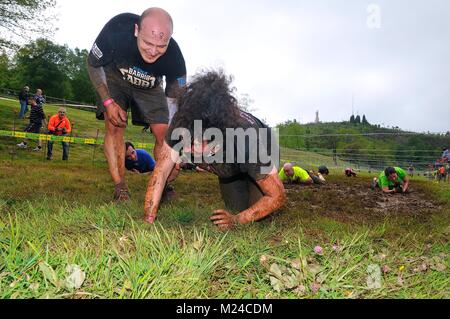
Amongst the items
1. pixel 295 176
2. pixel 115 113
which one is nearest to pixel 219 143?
pixel 115 113

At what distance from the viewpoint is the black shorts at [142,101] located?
4.31 metres

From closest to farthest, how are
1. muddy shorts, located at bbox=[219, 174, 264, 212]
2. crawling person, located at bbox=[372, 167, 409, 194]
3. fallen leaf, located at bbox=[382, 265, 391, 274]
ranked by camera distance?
1. fallen leaf, located at bbox=[382, 265, 391, 274]
2. muddy shorts, located at bbox=[219, 174, 264, 212]
3. crawling person, located at bbox=[372, 167, 409, 194]

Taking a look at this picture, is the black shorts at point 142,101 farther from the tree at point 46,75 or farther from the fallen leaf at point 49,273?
the tree at point 46,75

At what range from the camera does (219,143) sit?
268cm

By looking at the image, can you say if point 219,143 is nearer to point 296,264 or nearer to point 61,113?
point 296,264

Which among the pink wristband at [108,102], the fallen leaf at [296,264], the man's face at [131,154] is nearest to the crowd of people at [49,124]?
the man's face at [131,154]

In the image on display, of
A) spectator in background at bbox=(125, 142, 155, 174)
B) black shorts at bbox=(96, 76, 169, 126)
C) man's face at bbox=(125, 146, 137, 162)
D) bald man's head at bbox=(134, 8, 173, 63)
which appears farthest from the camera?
spectator in background at bbox=(125, 142, 155, 174)

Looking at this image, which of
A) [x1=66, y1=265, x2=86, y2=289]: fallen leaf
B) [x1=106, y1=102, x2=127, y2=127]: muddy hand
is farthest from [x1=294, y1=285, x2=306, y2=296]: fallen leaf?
[x1=106, y1=102, x2=127, y2=127]: muddy hand

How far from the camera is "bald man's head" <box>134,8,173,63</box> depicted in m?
3.59

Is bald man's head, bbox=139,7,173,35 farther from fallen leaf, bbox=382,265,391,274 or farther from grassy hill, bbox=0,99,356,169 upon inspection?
grassy hill, bbox=0,99,356,169

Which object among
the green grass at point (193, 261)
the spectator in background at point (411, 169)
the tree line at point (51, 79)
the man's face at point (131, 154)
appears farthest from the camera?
the tree line at point (51, 79)
